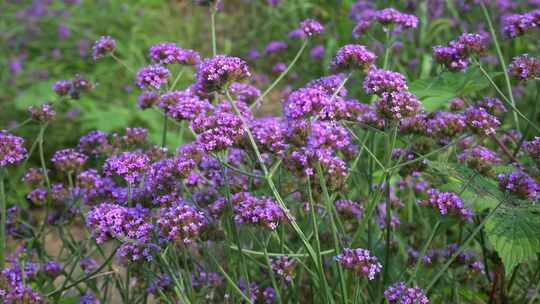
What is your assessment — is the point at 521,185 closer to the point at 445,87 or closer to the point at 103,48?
the point at 445,87

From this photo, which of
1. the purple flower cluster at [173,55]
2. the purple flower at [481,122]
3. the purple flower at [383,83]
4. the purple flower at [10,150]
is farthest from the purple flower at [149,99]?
the purple flower at [481,122]

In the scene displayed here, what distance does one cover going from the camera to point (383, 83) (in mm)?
2215

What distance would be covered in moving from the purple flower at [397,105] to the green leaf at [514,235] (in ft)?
1.66

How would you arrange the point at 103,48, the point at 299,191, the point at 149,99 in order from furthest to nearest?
the point at 103,48 < the point at 149,99 < the point at 299,191

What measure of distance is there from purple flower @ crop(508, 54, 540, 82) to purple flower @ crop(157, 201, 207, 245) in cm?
134

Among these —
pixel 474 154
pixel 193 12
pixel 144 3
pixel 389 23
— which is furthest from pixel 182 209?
pixel 193 12

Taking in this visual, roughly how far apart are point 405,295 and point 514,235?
45 centimetres

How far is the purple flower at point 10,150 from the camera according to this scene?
231cm

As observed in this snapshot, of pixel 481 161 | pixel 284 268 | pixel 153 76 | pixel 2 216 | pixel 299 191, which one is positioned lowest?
pixel 284 268

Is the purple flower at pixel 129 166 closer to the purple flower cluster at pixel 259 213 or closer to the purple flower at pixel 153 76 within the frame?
the purple flower cluster at pixel 259 213

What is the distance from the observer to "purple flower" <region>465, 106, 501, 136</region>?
2205mm

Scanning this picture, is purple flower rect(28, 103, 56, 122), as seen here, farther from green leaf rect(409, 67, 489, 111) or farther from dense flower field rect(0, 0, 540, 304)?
green leaf rect(409, 67, 489, 111)

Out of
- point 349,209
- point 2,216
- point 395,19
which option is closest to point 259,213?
point 349,209

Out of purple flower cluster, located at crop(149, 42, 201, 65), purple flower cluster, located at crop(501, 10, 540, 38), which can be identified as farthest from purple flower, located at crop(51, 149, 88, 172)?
purple flower cluster, located at crop(501, 10, 540, 38)
